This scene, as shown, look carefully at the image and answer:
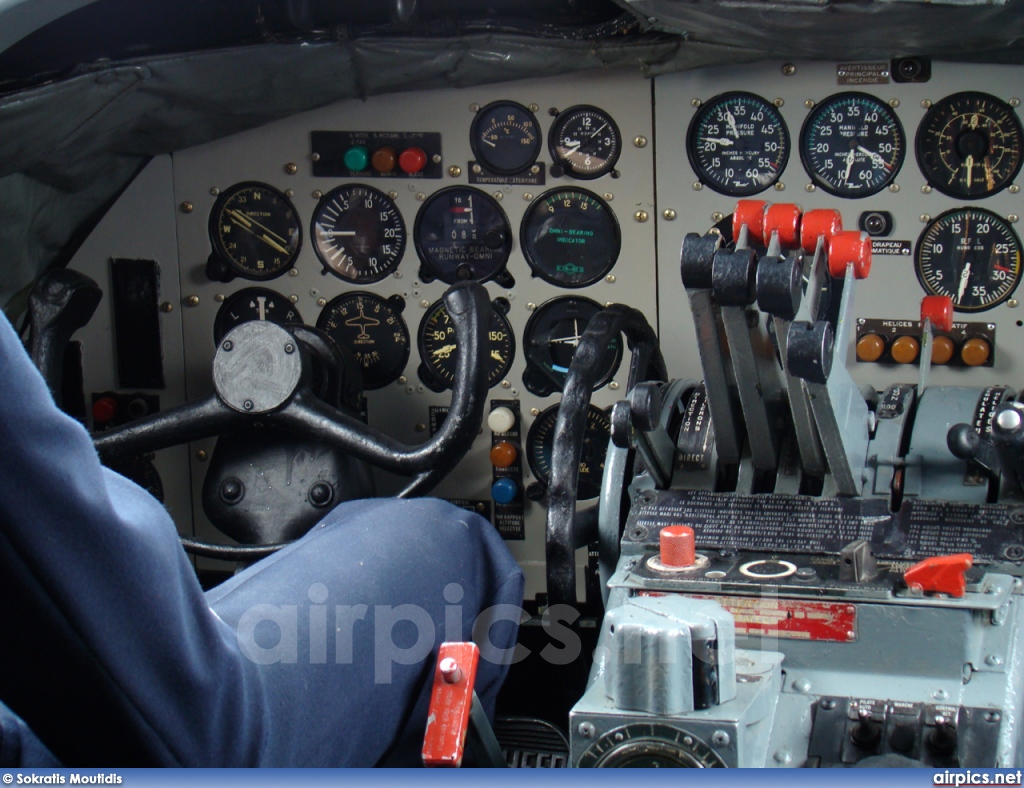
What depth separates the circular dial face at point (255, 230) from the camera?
3.35 meters

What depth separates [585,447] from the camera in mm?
3270

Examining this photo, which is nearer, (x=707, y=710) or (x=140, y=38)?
(x=707, y=710)

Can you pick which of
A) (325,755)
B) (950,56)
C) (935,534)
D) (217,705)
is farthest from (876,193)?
(217,705)

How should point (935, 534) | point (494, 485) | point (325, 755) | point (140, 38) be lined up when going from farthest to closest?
point (494, 485) < point (140, 38) < point (935, 534) < point (325, 755)

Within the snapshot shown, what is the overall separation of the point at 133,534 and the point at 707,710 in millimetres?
762

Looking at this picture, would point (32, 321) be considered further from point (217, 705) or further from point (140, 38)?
point (217, 705)

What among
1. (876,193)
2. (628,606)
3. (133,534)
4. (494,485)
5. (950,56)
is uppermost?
(950,56)

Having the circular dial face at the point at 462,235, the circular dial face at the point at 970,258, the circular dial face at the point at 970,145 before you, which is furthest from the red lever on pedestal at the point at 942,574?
the circular dial face at the point at 462,235

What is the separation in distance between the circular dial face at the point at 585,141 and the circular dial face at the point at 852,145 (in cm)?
51

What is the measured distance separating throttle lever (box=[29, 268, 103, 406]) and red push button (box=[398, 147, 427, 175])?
3.00ft

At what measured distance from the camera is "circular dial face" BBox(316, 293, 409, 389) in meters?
3.35

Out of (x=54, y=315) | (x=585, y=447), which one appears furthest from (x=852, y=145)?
(x=54, y=315)

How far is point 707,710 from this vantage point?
1.46m

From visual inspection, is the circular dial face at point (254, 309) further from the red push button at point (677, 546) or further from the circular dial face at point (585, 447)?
the red push button at point (677, 546)
